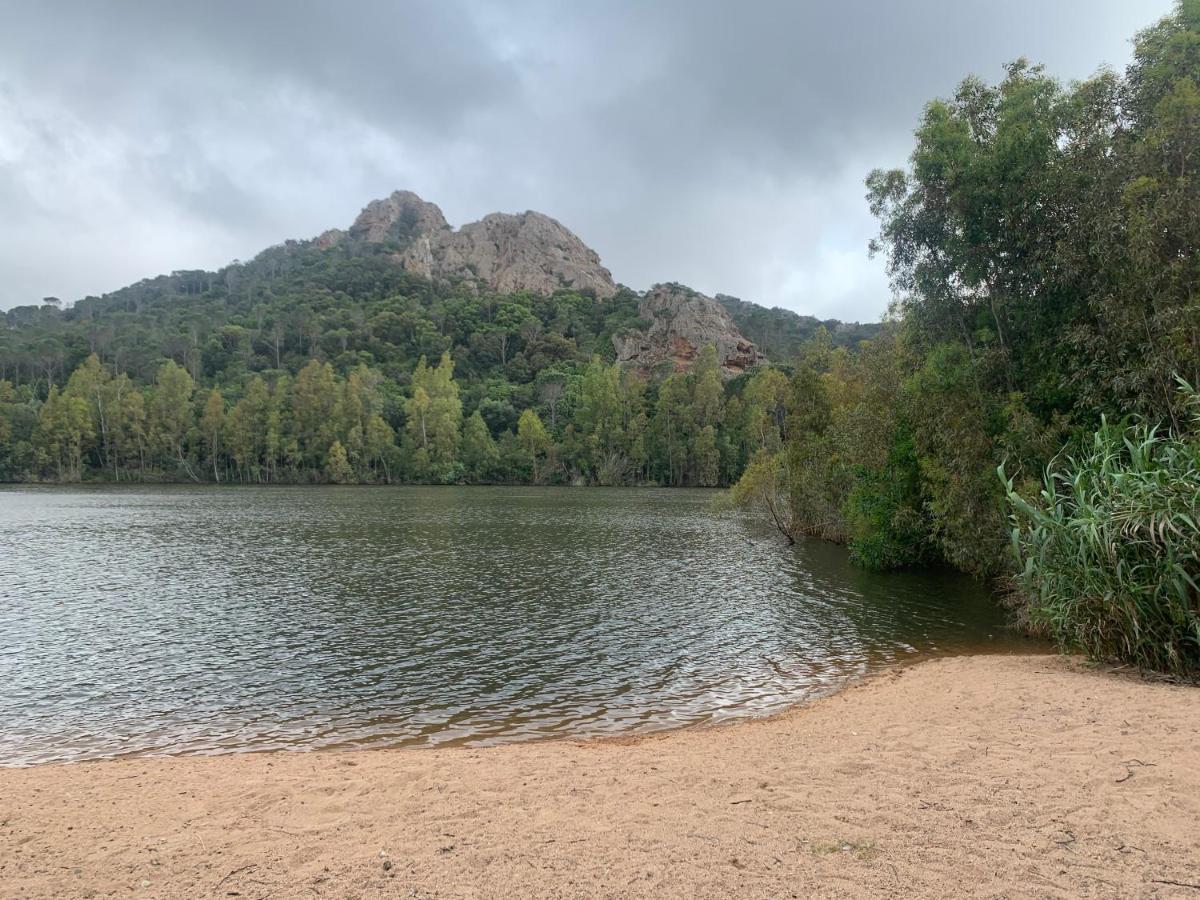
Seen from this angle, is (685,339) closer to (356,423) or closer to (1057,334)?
(356,423)

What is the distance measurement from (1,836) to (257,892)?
3402mm

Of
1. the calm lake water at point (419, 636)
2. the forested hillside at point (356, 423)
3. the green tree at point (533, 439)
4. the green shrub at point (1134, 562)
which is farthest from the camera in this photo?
the green tree at point (533, 439)

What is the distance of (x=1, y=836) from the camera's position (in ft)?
22.3

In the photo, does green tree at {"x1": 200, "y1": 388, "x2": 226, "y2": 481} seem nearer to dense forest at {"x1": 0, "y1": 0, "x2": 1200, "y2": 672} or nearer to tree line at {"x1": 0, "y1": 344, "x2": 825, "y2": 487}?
tree line at {"x1": 0, "y1": 344, "x2": 825, "y2": 487}

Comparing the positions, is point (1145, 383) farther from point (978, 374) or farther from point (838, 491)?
point (838, 491)

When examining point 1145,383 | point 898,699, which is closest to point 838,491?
point 1145,383

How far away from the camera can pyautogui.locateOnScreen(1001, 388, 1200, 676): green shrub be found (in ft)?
Result: 36.9

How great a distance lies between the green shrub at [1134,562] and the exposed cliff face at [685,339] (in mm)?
122779

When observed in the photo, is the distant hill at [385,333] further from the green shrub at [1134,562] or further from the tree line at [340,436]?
the green shrub at [1134,562]

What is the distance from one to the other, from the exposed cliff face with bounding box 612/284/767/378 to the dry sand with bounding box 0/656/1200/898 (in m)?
128

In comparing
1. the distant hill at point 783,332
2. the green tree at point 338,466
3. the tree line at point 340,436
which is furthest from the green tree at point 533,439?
the distant hill at point 783,332

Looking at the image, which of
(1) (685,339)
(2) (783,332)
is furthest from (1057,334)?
(2) (783,332)

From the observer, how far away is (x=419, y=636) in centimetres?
1798

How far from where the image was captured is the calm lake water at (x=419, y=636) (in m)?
12.0
